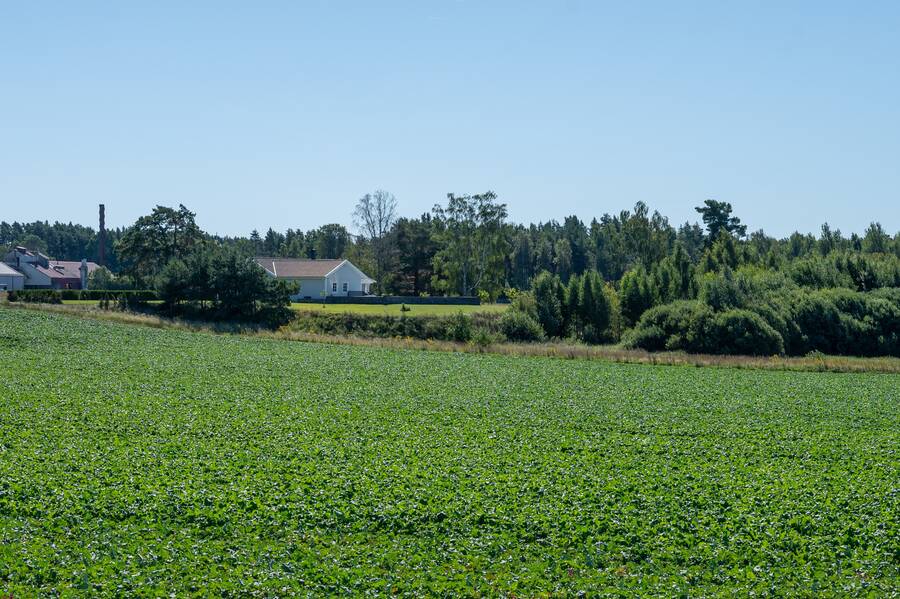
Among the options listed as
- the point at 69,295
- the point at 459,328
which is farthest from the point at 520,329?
the point at 69,295

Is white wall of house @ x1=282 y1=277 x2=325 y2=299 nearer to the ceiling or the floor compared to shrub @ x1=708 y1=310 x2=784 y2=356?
nearer to the ceiling

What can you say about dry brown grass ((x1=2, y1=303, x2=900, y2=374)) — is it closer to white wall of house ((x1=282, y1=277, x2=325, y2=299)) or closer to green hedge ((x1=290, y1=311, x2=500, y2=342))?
green hedge ((x1=290, y1=311, x2=500, y2=342))

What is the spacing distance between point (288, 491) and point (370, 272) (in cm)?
8256

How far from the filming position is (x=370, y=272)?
96.9 m

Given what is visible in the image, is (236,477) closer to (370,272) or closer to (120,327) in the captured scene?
(120,327)

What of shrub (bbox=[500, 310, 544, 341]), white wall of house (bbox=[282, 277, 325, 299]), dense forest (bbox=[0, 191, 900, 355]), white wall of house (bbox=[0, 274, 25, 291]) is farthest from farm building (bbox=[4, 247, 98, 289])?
shrub (bbox=[500, 310, 544, 341])

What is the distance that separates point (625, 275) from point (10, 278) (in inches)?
2689

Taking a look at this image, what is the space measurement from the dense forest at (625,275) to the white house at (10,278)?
437 inches

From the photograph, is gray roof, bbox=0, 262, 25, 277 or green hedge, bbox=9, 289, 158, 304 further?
gray roof, bbox=0, 262, 25, 277

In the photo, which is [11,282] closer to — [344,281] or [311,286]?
[311,286]

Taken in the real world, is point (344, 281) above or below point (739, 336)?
above

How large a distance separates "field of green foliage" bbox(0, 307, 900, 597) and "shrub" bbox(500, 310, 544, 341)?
27027mm

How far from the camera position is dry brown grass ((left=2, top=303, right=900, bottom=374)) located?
1636 inches

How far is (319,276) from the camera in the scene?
256 ft
